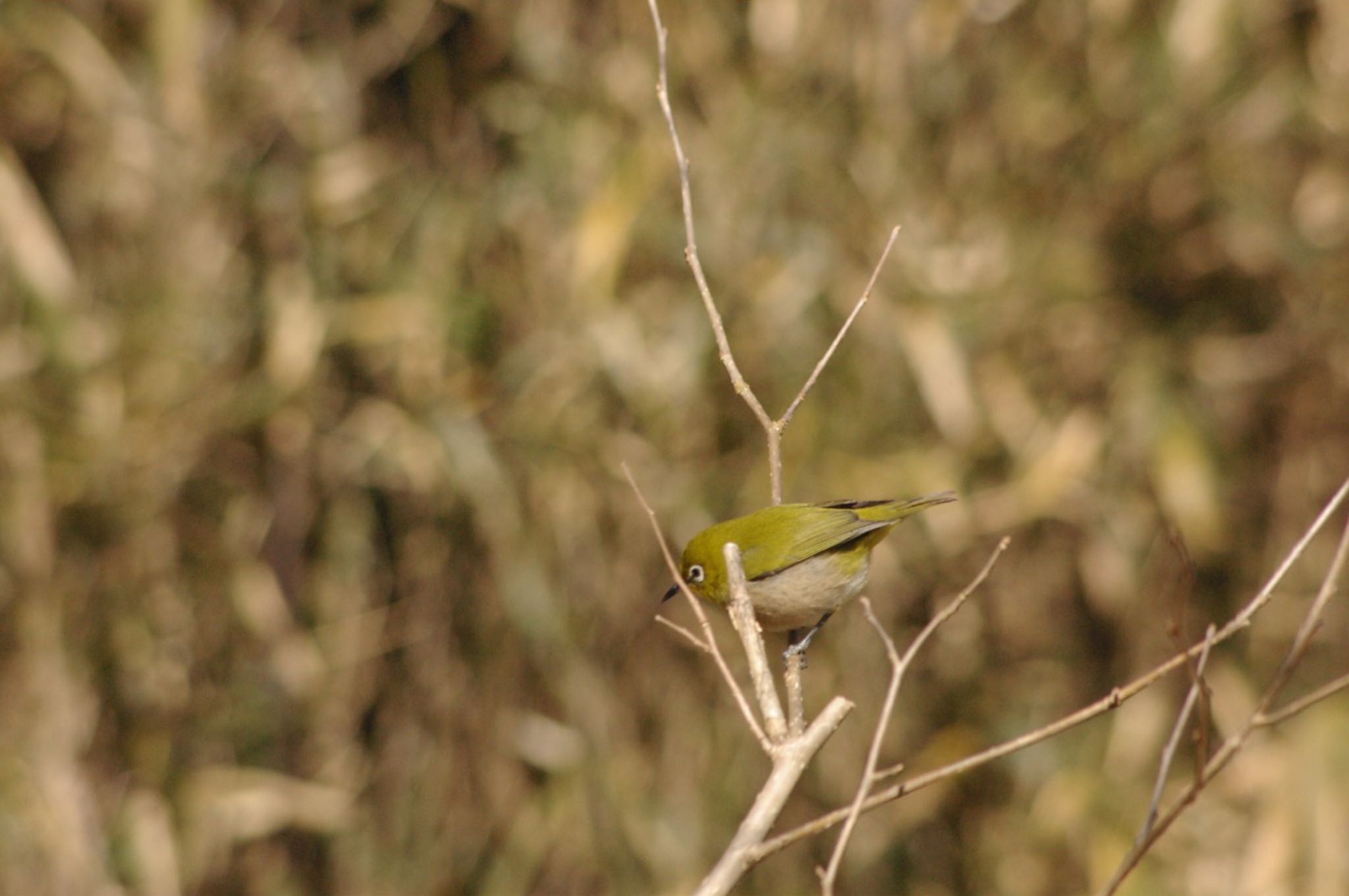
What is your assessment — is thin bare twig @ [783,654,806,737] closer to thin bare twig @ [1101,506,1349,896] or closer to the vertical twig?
the vertical twig

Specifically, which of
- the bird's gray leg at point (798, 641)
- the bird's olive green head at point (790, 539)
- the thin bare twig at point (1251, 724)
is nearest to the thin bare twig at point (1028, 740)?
the thin bare twig at point (1251, 724)

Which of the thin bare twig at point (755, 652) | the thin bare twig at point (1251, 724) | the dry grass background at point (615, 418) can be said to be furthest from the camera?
the dry grass background at point (615, 418)

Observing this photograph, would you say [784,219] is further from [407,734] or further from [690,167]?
[407,734]

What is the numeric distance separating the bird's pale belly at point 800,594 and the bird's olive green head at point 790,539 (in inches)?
0.7

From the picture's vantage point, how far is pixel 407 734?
3.81 metres

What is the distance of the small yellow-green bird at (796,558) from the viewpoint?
6.93 feet

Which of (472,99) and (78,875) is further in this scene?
(472,99)

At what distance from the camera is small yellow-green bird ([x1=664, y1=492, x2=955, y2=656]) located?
83.1 inches

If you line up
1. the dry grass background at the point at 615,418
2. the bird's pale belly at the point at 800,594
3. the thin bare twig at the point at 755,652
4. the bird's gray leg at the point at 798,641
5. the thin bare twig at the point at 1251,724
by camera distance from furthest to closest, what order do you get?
1. the dry grass background at the point at 615,418
2. the bird's pale belly at the point at 800,594
3. the bird's gray leg at the point at 798,641
4. the thin bare twig at the point at 755,652
5. the thin bare twig at the point at 1251,724

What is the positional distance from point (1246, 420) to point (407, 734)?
2496mm

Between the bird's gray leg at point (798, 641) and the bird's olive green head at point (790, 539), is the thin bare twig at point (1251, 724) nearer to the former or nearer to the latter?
the bird's gray leg at point (798, 641)

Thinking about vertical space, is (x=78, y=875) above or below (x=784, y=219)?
below

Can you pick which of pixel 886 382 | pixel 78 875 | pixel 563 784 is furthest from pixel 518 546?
pixel 78 875

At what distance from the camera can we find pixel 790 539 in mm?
2109
